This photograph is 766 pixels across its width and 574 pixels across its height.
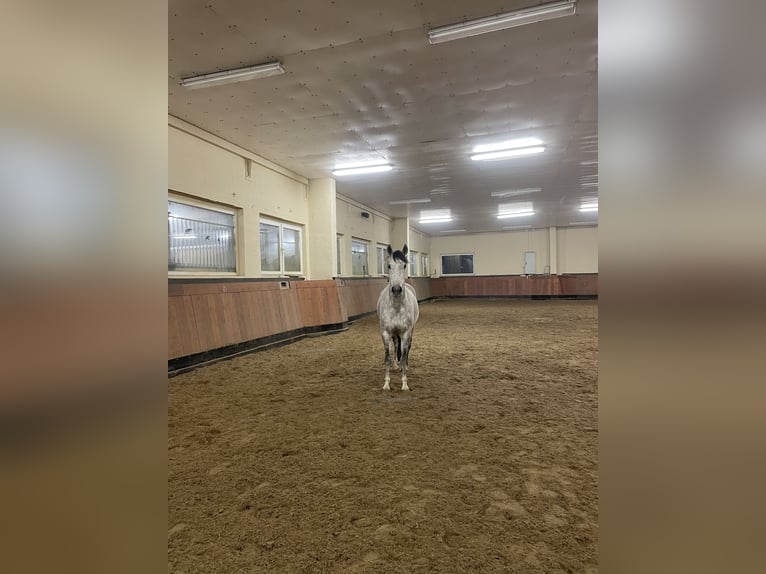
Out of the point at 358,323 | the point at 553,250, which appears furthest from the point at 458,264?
the point at 358,323

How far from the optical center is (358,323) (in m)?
11.2

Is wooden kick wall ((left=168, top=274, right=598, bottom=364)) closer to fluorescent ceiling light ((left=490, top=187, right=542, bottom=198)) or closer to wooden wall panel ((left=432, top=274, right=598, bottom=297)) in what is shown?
fluorescent ceiling light ((left=490, top=187, right=542, bottom=198))

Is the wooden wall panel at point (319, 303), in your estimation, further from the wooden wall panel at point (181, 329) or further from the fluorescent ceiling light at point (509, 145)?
the fluorescent ceiling light at point (509, 145)

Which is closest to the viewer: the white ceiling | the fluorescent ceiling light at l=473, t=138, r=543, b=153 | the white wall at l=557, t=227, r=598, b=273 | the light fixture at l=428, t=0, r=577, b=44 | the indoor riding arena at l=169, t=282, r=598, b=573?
the indoor riding arena at l=169, t=282, r=598, b=573

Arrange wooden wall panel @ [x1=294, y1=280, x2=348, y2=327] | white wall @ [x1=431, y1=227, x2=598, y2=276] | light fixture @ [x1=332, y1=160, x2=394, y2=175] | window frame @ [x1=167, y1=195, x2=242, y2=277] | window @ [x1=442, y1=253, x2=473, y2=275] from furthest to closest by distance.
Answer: window @ [x1=442, y1=253, x2=473, y2=275], white wall @ [x1=431, y1=227, x2=598, y2=276], light fixture @ [x1=332, y1=160, x2=394, y2=175], wooden wall panel @ [x1=294, y1=280, x2=348, y2=327], window frame @ [x1=167, y1=195, x2=242, y2=277]

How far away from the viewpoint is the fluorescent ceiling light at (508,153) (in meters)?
8.12

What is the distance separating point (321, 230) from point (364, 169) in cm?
192

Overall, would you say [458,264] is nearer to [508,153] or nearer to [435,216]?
[435,216]

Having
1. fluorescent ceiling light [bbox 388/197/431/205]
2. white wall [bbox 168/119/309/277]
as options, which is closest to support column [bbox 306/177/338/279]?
white wall [bbox 168/119/309/277]

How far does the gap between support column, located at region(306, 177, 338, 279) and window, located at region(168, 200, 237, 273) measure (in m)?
2.60

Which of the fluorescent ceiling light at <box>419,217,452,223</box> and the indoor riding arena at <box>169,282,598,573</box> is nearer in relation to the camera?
the indoor riding arena at <box>169,282,598,573</box>

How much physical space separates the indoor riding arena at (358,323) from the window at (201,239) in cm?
4

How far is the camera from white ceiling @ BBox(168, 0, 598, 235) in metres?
3.76
